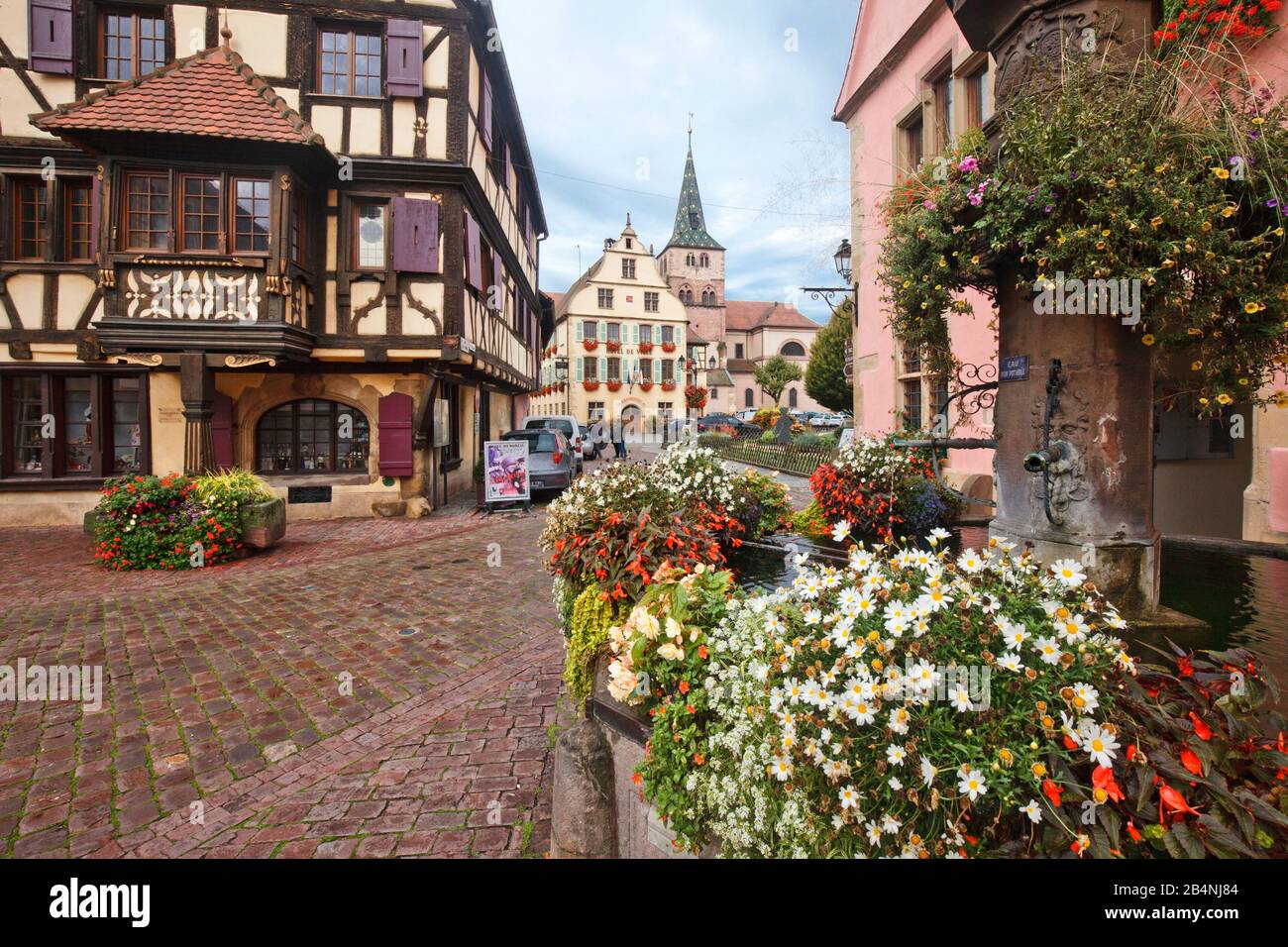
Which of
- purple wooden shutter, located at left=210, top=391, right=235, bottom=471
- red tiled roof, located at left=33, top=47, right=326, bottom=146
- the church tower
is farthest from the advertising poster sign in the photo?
the church tower

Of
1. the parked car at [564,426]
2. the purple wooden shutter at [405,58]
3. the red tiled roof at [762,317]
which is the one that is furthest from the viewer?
the red tiled roof at [762,317]

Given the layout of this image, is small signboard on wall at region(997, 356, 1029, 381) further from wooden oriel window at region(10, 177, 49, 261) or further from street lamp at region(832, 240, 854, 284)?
wooden oriel window at region(10, 177, 49, 261)

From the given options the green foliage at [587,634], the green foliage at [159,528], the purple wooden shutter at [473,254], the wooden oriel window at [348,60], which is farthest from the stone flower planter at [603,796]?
the wooden oriel window at [348,60]

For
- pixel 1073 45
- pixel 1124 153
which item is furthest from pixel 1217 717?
pixel 1073 45

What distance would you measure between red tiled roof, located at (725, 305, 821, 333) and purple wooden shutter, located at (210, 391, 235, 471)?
69485 mm

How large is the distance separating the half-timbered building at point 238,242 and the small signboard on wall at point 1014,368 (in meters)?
9.99

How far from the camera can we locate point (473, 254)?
1205cm

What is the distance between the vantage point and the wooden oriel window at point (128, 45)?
10.7 m

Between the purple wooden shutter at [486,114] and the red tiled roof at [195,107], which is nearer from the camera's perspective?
the red tiled roof at [195,107]

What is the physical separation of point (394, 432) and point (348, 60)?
6748 millimetres

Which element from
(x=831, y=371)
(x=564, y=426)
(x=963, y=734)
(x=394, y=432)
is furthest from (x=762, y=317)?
(x=963, y=734)

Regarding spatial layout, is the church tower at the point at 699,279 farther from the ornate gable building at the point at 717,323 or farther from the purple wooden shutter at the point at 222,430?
the purple wooden shutter at the point at 222,430

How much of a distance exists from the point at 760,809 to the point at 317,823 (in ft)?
7.55

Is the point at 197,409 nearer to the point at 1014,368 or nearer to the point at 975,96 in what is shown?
the point at 1014,368
